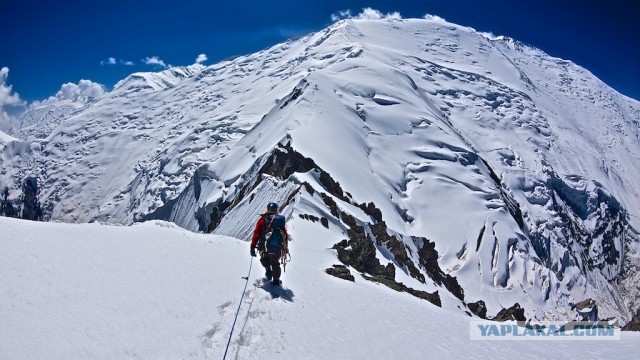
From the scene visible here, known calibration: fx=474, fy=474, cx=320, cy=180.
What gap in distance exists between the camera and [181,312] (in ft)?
33.0

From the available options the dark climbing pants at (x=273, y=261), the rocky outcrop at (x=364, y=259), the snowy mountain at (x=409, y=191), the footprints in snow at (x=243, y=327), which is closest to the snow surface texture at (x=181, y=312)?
the footprints in snow at (x=243, y=327)

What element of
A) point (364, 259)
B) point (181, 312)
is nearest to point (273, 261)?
point (181, 312)

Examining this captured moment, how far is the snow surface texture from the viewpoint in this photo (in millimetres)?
8320

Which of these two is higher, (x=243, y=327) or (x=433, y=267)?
(x=433, y=267)

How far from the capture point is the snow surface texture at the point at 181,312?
8.32 m

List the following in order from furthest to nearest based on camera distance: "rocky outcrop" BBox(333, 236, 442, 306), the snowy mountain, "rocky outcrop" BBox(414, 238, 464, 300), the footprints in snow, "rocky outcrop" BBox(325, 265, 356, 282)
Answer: "rocky outcrop" BBox(414, 238, 464, 300)
the snowy mountain
"rocky outcrop" BBox(333, 236, 442, 306)
"rocky outcrop" BBox(325, 265, 356, 282)
the footprints in snow

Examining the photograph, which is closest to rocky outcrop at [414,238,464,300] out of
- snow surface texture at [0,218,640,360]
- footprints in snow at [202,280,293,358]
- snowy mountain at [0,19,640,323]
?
snowy mountain at [0,19,640,323]

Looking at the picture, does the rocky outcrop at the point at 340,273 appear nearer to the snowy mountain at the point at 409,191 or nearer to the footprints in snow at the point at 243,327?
the snowy mountain at the point at 409,191

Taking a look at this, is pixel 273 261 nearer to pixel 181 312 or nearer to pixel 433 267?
pixel 181 312

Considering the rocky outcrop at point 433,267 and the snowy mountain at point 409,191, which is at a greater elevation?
the snowy mountain at point 409,191

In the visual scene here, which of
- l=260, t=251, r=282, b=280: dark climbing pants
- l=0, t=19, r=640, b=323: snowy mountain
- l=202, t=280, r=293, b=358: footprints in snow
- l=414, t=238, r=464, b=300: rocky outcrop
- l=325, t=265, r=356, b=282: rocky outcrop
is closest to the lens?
l=202, t=280, r=293, b=358: footprints in snow

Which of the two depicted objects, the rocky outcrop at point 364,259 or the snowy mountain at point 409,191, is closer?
the rocky outcrop at point 364,259

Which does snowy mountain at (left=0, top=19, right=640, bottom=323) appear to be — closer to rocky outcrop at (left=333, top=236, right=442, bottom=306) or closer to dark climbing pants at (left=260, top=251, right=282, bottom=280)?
rocky outcrop at (left=333, top=236, right=442, bottom=306)

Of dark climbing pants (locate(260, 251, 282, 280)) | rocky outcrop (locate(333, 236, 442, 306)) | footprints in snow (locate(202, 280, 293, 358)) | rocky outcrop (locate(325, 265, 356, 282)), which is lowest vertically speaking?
footprints in snow (locate(202, 280, 293, 358))
